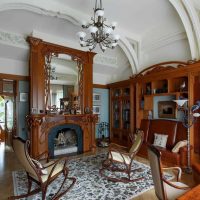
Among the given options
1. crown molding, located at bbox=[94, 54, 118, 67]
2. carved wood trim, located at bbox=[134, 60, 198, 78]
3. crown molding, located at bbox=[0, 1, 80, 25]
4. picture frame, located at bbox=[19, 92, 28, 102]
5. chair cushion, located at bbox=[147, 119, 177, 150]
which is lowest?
chair cushion, located at bbox=[147, 119, 177, 150]

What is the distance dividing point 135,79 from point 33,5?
3.71 meters

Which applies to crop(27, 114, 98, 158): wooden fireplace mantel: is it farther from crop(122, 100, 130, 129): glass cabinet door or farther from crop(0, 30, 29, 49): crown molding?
crop(0, 30, 29, 49): crown molding

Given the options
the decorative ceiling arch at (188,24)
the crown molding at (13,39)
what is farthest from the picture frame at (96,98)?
the decorative ceiling arch at (188,24)

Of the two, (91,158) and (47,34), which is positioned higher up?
(47,34)

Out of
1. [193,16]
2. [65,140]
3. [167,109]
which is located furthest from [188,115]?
[65,140]

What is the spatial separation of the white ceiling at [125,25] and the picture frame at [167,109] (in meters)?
1.37

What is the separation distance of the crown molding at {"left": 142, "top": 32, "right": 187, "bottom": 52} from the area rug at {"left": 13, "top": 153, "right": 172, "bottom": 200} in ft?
12.0

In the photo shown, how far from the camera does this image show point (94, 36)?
3.44 meters

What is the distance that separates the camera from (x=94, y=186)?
123 inches

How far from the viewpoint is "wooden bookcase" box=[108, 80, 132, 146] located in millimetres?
6383

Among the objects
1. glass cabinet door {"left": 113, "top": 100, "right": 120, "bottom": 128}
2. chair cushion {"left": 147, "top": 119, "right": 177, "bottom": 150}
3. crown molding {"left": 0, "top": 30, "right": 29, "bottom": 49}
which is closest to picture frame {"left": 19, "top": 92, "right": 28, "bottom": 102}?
crown molding {"left": 0, "top": 30, "right": 29, "bottom": 49}

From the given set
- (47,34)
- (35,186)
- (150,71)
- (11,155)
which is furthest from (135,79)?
(11,155)

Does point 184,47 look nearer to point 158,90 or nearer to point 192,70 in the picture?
point 192,70

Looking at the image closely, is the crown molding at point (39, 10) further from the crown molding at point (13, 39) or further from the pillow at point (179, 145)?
the pillow at point (179, 145)
